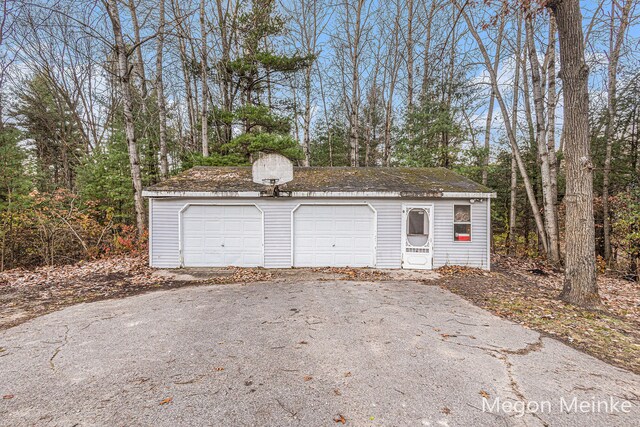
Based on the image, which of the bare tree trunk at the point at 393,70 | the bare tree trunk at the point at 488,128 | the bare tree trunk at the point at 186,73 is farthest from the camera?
the bare tree trunk at the point at 393,70

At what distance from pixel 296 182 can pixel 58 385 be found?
7.18m

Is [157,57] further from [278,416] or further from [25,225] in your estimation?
[278,416]

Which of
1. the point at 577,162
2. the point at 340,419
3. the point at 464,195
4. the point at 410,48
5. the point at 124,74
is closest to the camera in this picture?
the point at 340,419

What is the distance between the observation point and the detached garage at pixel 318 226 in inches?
338

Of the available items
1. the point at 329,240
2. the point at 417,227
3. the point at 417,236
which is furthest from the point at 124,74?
the point at 417,236

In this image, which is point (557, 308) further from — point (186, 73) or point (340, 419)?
point (186, 73)

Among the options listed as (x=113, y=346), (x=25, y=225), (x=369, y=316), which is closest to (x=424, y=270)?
(x=369, y=316)

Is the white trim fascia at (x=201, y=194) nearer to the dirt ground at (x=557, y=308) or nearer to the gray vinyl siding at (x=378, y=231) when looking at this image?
the gray vinyl siding at (x=378, y=231)

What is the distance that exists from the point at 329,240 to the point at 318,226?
56 centimetres

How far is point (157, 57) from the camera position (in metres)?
11.6

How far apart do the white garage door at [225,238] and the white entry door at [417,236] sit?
14.8 ft

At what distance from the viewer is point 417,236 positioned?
8.80m

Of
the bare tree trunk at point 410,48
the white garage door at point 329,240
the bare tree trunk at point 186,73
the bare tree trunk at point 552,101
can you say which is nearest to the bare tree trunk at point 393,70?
the bare tree trunk at point 410,48

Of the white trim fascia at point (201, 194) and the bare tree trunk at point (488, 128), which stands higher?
the bare tree trunk at point (488, 128)
